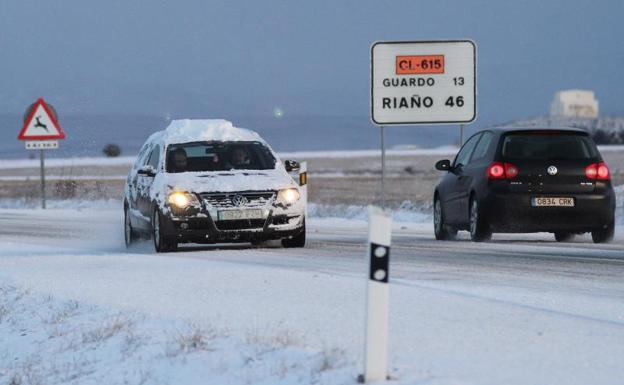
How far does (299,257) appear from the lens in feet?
49.8

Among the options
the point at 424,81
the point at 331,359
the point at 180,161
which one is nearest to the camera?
the point at 331,359

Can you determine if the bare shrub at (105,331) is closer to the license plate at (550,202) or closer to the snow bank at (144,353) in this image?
the snow bank at (144,353)

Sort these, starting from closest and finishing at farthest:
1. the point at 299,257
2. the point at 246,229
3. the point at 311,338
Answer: the point at 311,338 → the point at 299,257 → the point at 246,229

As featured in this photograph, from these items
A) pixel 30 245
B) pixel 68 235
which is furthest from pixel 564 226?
pixel 68 235

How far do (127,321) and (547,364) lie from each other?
3338 millimetres

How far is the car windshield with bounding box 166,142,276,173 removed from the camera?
17375mm

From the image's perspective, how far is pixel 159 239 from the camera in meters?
16.5

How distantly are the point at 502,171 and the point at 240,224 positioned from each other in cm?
396

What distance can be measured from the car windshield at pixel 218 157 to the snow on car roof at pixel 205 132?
146 mm

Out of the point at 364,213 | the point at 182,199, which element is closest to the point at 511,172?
the point at 182,199

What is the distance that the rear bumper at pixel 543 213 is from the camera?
1789 centimetres

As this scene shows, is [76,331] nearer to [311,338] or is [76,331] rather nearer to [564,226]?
[311,338]

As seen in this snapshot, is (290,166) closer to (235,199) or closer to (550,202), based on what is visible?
(235,199)

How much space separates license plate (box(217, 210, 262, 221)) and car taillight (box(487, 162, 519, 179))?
3612 millimetres
